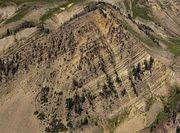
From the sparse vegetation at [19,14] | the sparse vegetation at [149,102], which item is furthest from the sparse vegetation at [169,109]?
the sparse vegetation at [19,14]

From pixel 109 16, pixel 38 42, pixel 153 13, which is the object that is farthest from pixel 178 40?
pixel 38 42

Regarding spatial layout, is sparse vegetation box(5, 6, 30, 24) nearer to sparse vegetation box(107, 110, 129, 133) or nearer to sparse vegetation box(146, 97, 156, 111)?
sparse vegetation box(107, 110, 129, 133)

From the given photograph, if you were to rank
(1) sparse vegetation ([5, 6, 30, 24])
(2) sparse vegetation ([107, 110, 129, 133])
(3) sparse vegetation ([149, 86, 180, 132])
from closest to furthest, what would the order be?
1. (3) sparse vegetation ([149, 86, 180, 132])
2. (2) sparse vegetation ([107, 110, 129, 133])
3. (1) sparse vegetation ([5, 6, 30, 24])

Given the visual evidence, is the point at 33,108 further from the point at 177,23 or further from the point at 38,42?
the point at 177,23

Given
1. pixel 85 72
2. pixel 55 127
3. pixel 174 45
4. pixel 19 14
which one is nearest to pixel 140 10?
pixel 174 45

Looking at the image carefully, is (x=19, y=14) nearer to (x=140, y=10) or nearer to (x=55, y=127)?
(x=55, y=127)

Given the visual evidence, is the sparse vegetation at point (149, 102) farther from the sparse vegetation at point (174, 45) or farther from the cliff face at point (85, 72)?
the sparse vegetation at point (174, 45)

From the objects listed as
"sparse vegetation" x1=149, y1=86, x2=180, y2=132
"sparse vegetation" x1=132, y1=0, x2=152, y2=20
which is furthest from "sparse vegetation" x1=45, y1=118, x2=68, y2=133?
"sparse vegetation" x1=132, y1=0, x2=152, y2=20

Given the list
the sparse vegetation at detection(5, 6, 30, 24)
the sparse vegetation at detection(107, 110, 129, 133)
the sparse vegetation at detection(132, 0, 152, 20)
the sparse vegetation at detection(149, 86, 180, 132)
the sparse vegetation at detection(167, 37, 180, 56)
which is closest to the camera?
Answer: the sparse vegetation at detection(149, 86, 180, 132)
